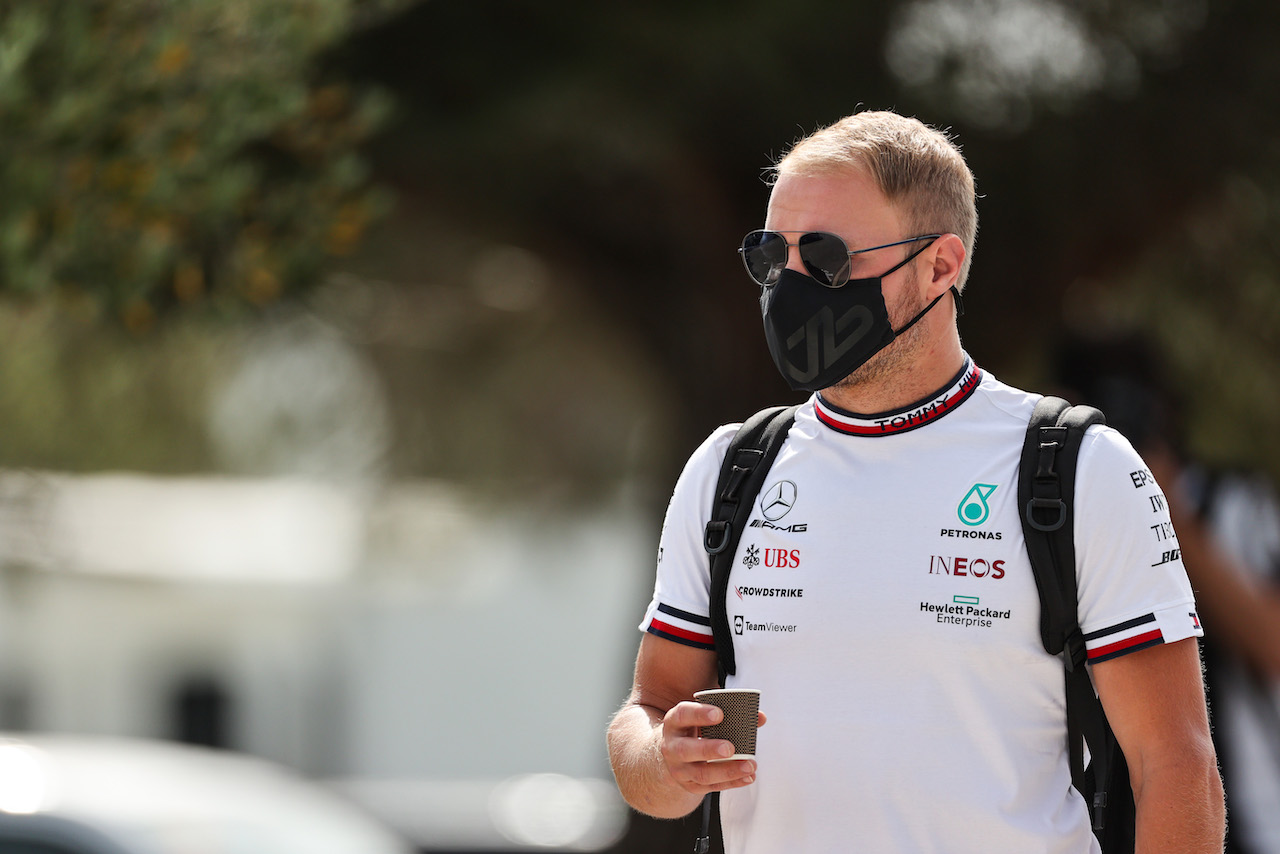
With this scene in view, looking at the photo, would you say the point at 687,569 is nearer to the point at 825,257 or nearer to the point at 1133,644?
the point at 825,257

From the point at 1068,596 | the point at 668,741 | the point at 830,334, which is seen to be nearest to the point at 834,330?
the point at 830,334

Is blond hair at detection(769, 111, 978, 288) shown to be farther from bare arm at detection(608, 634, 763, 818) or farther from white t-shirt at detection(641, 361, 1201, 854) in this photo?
bare arm at detection(608, 634, 763, 818)

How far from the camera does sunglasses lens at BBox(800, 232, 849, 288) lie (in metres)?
2.32

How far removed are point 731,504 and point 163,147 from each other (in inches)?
84.4

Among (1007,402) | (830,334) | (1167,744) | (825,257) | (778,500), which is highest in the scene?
(825,257)

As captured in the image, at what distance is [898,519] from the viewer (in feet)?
7.16

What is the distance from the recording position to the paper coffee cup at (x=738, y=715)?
6.59 ft

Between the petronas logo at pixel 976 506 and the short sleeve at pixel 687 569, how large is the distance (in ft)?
1.24

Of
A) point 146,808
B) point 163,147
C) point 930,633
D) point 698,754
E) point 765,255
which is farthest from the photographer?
point 146,808

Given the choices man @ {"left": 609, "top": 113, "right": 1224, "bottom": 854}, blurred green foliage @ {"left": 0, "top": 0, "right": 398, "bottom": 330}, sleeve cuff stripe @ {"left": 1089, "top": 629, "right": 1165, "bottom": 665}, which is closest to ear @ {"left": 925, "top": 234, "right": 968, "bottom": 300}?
man @ {"left": 609, "top": 113, "right": 1224, "bottom": 854}

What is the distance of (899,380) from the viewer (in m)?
2.31

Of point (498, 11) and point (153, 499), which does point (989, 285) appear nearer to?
point (498, 11)

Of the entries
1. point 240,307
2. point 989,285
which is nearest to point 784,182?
point 240,307

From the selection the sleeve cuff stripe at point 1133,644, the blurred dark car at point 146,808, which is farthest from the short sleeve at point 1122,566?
the blurred dark car at point 146,808
